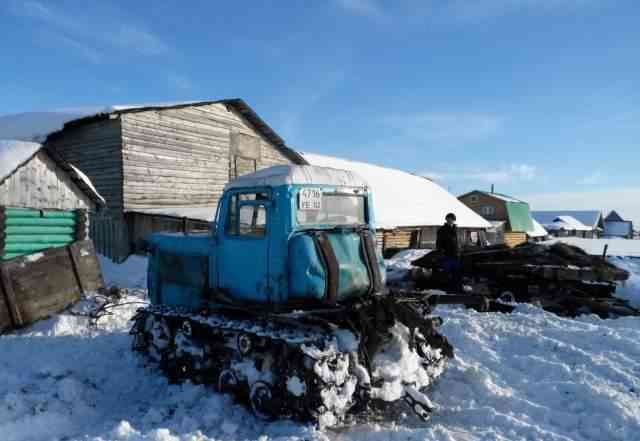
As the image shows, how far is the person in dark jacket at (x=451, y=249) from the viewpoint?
9.61 m

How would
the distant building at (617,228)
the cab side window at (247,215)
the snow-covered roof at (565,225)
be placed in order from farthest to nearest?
the distant building at (617,228), the snow-covered roof at (565,225), the cab side window at (247,215)

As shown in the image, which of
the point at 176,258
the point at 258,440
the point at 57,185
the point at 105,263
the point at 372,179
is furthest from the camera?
the point at 372,179

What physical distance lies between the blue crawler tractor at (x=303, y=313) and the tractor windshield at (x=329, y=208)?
13 millimetres

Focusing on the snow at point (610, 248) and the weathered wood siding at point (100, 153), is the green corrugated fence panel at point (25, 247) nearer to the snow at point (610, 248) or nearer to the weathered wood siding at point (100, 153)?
the weathered wood siding at point (100, 153)

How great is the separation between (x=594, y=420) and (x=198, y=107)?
52.8 ft

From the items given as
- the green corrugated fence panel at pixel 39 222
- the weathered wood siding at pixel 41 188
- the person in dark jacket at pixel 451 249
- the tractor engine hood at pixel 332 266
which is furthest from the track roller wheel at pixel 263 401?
the weathered wood siding at pixel 41 188

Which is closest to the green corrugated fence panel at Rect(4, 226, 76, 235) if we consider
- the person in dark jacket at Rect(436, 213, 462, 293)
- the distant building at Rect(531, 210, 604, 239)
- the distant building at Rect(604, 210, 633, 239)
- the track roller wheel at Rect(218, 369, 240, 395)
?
the track roller wheel at Rect(218, 369, 240, 395)

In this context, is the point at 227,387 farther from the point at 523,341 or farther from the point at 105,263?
the point at 105,263

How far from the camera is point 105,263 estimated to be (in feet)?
47.0

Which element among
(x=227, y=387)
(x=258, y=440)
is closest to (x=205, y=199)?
(x=227, y=387)

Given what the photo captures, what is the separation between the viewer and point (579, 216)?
74312mm

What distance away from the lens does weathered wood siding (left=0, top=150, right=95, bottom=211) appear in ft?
26.6

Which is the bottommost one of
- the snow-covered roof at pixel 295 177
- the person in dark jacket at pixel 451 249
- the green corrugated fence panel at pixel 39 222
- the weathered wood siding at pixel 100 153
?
the person in dark jacket at pixel 451 249

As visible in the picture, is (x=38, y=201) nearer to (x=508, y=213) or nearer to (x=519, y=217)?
(x=508, y=213)
